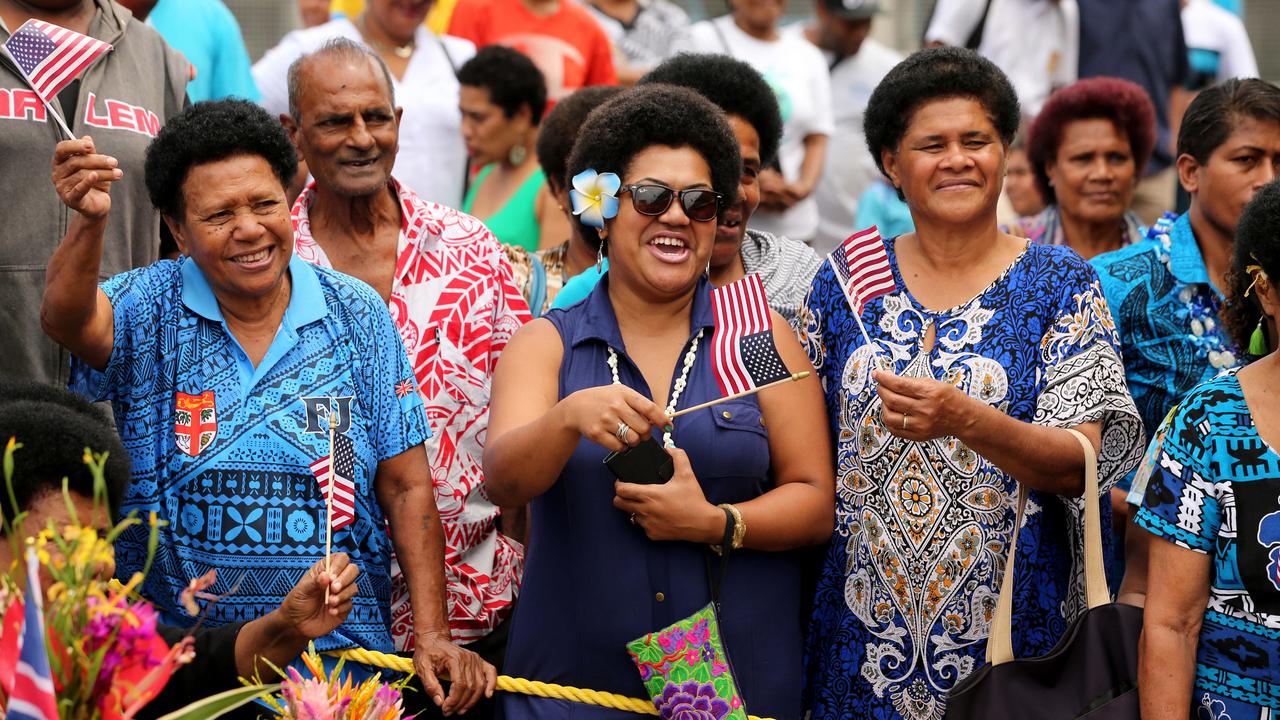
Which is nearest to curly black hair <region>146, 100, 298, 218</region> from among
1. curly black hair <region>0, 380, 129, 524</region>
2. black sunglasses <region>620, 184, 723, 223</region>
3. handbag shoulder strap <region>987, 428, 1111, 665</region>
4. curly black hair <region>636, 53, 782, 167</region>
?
curly black hair <region>0, 380, 129, 524</region>

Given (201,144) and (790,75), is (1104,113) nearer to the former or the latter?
(790,75)

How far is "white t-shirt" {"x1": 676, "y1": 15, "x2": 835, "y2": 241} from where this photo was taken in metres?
8.36

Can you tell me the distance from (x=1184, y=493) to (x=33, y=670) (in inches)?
98.0

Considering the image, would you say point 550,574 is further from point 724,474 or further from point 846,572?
point 846,572

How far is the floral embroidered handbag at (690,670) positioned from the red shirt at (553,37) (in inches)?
181

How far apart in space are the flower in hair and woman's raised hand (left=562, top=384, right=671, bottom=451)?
0.67 meters

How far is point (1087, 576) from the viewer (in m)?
3.86

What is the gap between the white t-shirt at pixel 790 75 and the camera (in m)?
8.36

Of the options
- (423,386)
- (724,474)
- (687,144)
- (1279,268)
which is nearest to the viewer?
(1279,268)

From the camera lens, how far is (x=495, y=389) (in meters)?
4.11

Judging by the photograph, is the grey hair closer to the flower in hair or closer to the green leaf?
the flower in hair

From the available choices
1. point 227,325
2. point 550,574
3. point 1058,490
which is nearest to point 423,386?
point 227,325

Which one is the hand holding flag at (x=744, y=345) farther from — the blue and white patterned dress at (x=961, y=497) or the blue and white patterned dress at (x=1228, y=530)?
the blue and white patterned dress at (x=1228, y=530)

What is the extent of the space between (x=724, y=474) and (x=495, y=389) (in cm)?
64
